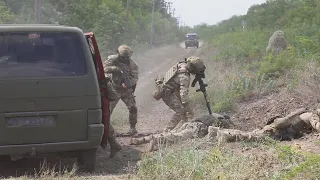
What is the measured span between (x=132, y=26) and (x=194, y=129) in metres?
40.5

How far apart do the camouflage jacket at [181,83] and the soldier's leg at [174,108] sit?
0.44 feet

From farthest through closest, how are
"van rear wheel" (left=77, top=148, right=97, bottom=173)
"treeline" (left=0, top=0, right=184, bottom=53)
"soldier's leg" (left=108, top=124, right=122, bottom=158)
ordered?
"treeline" (left=0, top=0, right=184, bottom=53) → "soldier's leg" (left=108, top=124, right=122, bottom=158) → "van rear wheel" (left=77, top=148, right=97, bottom=173)

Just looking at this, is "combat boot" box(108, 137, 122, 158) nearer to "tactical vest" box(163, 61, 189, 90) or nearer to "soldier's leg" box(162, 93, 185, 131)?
"soldier's leg" box(162, 93, 185, 131)

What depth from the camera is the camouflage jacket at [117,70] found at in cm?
881

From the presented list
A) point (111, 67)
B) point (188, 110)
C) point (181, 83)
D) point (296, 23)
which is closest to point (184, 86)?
point (181, 83)

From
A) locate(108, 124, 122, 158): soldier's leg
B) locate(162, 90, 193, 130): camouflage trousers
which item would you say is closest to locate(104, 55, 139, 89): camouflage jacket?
locate(162, 90, 193, 130): camouflage trousers

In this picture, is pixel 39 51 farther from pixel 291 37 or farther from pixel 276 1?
pixel 276 1

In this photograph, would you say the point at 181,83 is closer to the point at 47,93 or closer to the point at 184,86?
the point at 184,86

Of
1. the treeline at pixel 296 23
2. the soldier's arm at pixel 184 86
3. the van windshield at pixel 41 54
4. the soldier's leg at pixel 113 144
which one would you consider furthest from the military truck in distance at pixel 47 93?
the treeline at pixel 296 23

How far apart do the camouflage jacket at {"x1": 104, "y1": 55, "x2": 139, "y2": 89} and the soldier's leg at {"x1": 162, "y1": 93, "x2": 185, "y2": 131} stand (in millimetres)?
687

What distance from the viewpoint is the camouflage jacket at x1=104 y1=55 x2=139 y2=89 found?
8812mm

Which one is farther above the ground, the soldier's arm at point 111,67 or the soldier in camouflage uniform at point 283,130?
the soldier's arm at point 111,67

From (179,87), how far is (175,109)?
1.31 feet

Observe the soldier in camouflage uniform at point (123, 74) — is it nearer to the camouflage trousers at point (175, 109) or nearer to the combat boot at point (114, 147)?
the camouflage trousers at point (175, 109)
